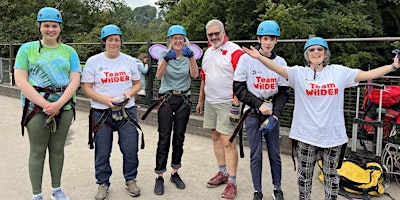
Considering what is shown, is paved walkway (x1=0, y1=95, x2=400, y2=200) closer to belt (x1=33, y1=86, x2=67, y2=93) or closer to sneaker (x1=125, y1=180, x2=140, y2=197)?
sneaker (x1=125, y1=180, x2=140, y2=197)

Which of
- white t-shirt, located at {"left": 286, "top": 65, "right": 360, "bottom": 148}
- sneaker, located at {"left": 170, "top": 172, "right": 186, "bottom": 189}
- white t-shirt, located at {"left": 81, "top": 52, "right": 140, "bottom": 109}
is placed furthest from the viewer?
sneaker, located at {"left": 170, "top": 172, "right": 186, "bottom": 189}

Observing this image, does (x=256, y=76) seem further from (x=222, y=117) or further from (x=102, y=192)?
(x=102, y=192)

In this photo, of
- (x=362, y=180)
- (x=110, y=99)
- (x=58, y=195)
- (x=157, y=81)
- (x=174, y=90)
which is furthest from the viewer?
(x=157, y=81)

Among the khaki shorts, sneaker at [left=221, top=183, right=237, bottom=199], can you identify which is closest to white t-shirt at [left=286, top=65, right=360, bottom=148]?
the khaki shorts

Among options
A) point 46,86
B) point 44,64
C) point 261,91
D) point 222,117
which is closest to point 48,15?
point 44,64

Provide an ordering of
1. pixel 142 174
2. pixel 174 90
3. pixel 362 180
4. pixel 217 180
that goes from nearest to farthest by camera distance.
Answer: pixel 362 180 < pixel 174 90 < pixel 217 180 < pixel 142 174

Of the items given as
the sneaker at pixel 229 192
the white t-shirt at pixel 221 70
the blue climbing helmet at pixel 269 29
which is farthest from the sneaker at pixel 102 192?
the blue climbing helmet at pixel 269 29

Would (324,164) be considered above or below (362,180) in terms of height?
above

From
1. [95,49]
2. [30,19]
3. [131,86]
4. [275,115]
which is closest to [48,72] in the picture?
[131,86]

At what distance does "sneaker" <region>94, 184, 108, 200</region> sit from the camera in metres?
3.68

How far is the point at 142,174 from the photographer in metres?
4.46

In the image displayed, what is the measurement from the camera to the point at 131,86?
3.71m

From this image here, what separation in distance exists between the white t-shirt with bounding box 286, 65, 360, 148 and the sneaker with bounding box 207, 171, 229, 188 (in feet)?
4.25

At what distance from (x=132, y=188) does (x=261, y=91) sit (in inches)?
66.6
